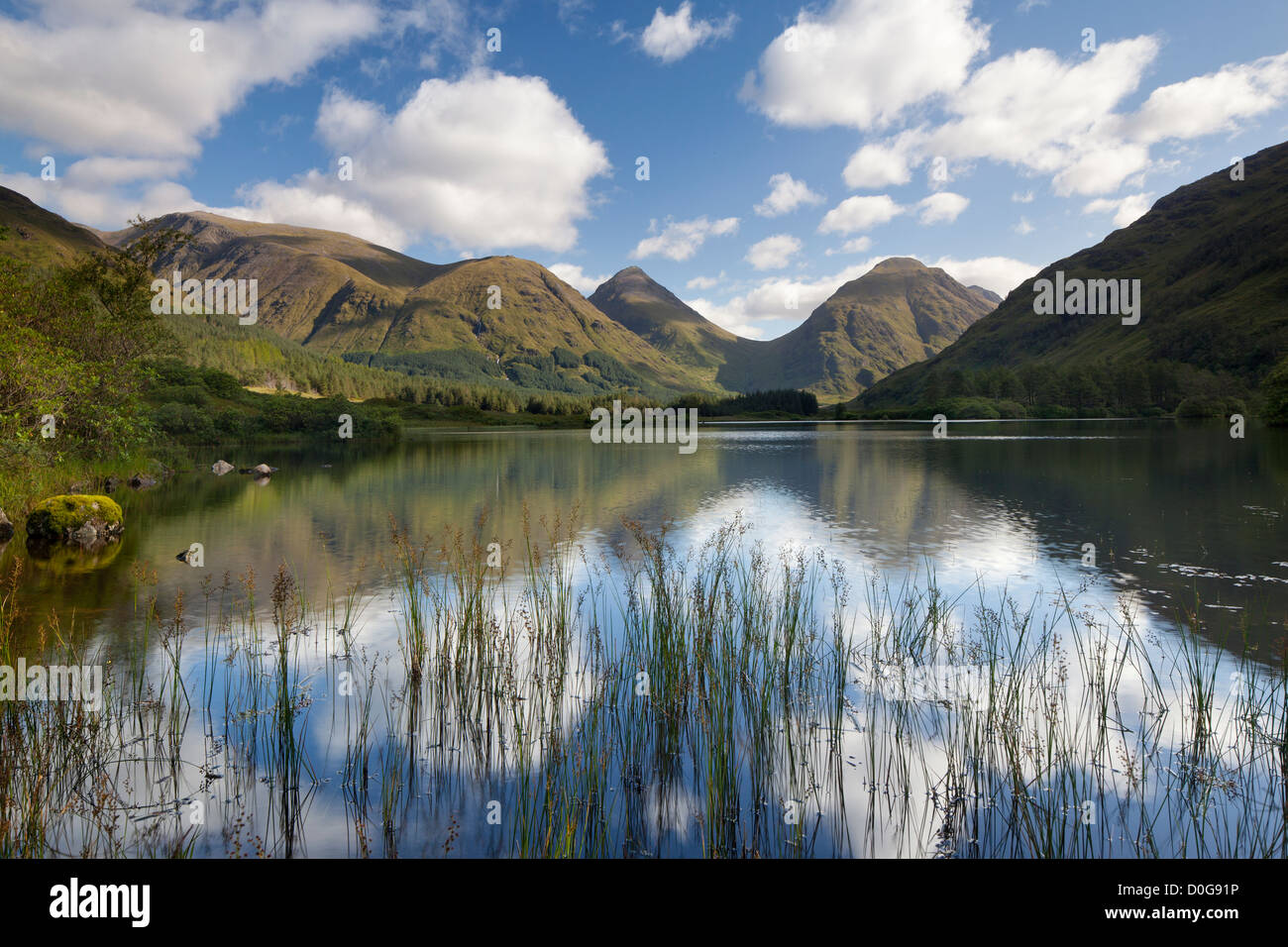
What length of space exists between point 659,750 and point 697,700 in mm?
1099

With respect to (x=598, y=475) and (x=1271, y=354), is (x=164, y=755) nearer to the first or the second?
(x=598, y=475)

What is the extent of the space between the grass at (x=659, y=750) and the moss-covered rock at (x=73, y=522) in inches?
422

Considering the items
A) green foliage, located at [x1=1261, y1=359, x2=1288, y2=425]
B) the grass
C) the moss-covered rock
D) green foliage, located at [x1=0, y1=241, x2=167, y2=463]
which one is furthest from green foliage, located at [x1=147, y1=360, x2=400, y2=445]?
green foliage, located at [x1=1261, y1=359, x2=1288, y2=425]

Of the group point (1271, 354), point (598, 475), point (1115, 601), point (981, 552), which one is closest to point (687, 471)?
point (598, 475)

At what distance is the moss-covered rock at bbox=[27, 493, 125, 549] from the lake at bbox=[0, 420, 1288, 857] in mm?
776

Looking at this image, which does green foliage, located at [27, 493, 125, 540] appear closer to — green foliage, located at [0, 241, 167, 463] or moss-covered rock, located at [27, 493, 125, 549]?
moss-covered rock, located at [27, 493, 125, 549]

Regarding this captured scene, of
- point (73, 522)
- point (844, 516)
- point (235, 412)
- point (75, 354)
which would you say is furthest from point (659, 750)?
point (235, 412)

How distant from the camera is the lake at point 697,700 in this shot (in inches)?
232

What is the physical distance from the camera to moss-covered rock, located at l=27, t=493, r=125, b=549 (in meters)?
18.9

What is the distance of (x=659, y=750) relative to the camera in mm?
7344

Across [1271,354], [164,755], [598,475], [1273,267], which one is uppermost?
[1273,267]

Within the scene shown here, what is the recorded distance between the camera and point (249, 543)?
67.7ft
